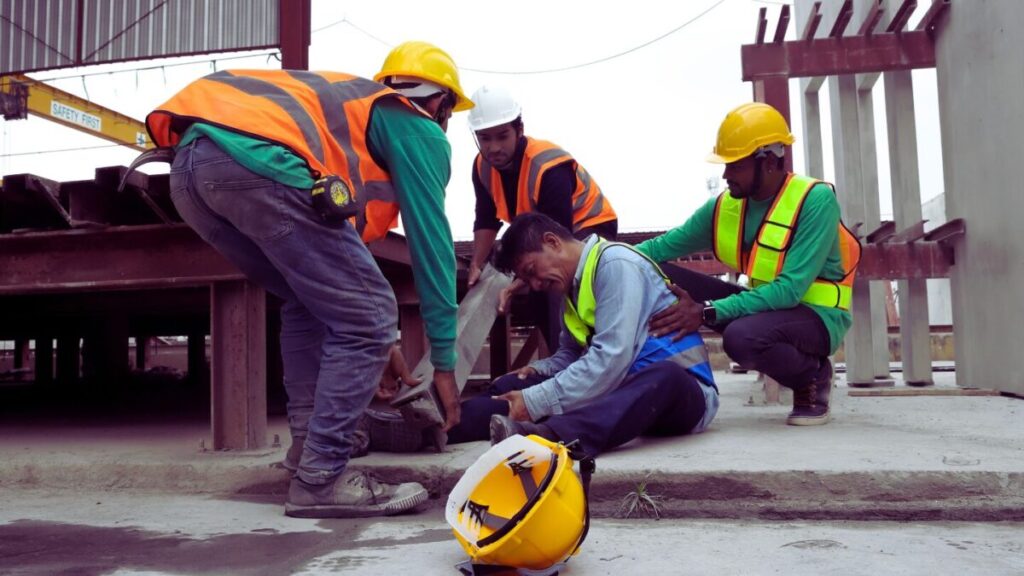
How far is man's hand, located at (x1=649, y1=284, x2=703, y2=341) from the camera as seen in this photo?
3.27 m

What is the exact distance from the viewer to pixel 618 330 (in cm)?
302

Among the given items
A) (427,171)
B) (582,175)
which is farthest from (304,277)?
(582,175)

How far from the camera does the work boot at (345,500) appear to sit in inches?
105

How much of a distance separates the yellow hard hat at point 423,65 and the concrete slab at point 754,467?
4.34 feet

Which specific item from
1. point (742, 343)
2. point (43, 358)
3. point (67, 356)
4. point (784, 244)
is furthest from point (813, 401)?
point (43, 358)

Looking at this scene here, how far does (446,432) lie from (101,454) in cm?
157

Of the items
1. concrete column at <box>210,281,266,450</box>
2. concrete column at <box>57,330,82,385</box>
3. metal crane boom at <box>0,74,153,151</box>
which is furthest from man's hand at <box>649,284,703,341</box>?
metal crane boom at <box>0,74,153,151</box>

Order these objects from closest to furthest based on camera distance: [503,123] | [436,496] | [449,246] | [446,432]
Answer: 1. [449,246]
2. [436,496]
3. [446,432]
4. [503,123]

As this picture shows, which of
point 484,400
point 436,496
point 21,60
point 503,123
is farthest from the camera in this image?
point 21,60

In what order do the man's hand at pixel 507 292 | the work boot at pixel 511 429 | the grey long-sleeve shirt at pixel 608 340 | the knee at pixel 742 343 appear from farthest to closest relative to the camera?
the man's hand at pixel 507 292
the knee at pixel 742 343
the grey long-sleeve shirt at pixel 608 340
the work boot at pixel 511 429

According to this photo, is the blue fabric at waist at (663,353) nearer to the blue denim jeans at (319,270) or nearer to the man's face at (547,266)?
the man's face at (547,266)

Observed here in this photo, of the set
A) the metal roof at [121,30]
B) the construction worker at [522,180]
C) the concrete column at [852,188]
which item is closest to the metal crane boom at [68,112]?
the metal roof at [121,30]

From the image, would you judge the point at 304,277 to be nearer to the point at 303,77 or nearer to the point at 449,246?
the point at 449,246

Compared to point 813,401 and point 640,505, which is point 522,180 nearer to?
point 813,401
